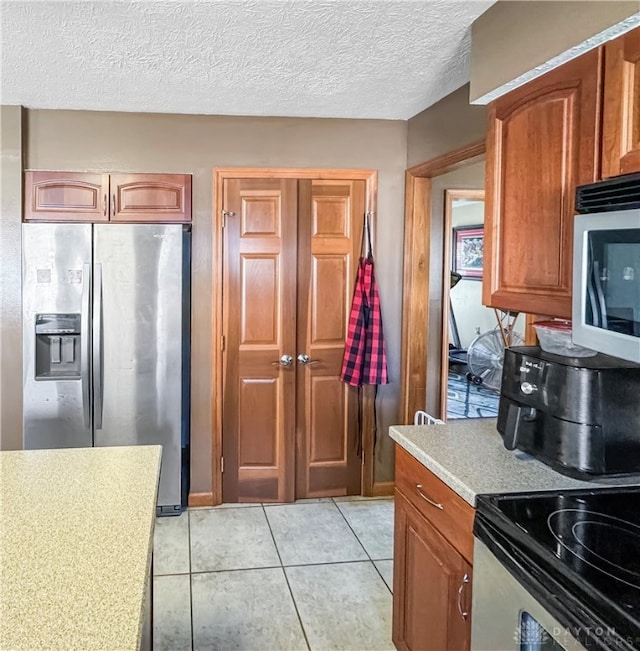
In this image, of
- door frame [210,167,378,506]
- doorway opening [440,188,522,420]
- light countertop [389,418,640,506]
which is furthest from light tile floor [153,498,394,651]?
doorway opening [440,188,522,420]

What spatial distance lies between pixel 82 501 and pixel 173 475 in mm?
2136

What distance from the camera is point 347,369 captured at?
12.5ft

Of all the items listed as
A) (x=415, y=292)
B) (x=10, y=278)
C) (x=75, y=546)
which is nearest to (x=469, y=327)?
(x=415, y=292)

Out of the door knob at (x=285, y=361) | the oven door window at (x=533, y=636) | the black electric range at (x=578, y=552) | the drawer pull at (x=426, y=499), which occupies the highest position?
the door knob at (x=285, y=361)

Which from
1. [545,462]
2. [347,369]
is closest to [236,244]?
[347,369]

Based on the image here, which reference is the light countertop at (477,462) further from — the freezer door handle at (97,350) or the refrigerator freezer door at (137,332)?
the freezer door handle at (97,350)

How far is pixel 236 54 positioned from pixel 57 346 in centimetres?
195

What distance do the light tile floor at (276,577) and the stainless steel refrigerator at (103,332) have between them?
701mm

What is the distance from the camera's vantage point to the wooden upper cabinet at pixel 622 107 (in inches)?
61.6

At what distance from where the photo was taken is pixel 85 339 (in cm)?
346

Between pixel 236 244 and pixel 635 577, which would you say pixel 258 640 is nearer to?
pixel 635 577

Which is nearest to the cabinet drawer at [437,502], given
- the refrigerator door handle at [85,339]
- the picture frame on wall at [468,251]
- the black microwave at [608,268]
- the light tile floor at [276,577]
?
the black microwave at [608,268]

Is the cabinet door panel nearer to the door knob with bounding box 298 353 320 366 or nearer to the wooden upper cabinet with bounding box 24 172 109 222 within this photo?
the door knob with bounding box 298 353 320 366

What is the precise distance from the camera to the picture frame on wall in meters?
7.92
